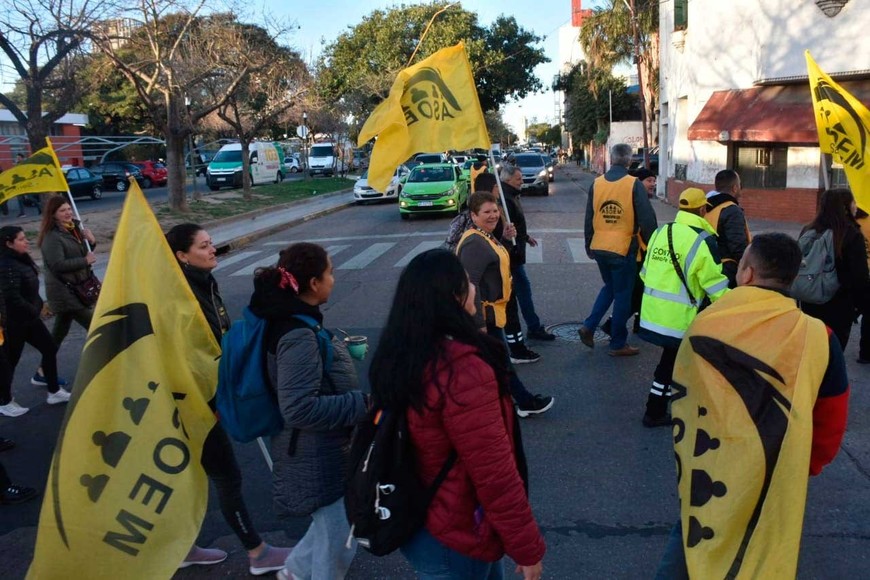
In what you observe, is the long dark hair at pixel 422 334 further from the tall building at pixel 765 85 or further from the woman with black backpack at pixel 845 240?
the tall building at pixel 765 85

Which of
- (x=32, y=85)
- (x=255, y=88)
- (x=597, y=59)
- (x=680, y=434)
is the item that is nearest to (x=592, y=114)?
(x=597, y=59)

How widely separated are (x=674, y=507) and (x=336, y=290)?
7198 mm

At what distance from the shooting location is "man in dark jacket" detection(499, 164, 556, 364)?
645 centimetres

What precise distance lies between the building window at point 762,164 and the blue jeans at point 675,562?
1614 centimetres

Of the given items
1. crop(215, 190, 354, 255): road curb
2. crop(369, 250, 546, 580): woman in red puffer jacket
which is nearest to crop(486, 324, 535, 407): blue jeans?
crop(369, 250, 546, 580): woman in red puffer jacket

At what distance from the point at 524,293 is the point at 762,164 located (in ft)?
42.0

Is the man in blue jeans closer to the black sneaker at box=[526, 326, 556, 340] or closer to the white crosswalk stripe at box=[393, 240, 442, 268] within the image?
the black sneaker at box=[526, 326, 556, 340]

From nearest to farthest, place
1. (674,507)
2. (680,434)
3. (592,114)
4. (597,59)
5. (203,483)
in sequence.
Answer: (680,434) → (203,483) → (674,507) → (597,59) → (592,114)

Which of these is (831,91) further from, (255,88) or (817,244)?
(255,88)

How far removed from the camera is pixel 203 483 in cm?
291

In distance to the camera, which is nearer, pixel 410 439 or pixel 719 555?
pixel 410 439

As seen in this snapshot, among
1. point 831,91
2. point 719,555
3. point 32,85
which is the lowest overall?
point 719,555

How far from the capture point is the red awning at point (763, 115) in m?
15.4

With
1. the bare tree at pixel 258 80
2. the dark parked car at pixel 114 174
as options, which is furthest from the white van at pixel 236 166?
the dark parked car at pixel 114 174
